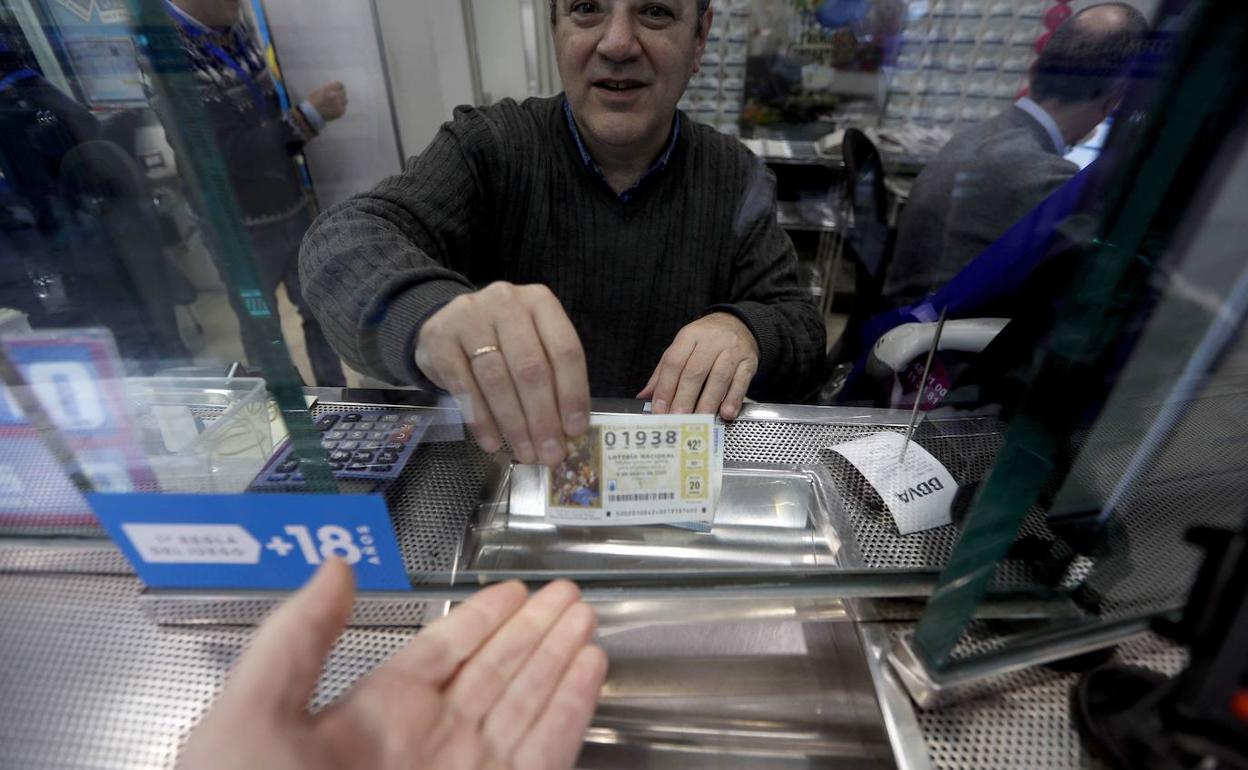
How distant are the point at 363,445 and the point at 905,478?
0.69 metres

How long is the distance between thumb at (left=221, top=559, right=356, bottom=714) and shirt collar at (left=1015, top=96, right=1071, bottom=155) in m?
1.65

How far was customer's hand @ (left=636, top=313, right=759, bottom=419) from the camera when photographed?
2.55ft

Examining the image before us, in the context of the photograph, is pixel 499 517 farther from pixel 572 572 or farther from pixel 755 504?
pixel 755 504

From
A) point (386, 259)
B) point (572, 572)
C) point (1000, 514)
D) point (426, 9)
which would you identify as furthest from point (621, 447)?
point (426, 9)

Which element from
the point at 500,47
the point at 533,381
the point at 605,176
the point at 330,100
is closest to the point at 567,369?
the point at 533,381

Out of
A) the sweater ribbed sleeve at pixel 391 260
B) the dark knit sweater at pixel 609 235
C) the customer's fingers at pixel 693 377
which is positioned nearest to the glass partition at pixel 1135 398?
the customer's fingers at pixel 693 377

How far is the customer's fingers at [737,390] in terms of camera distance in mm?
793

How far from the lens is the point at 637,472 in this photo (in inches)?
22.7

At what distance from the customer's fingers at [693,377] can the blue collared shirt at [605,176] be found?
1.45 feet

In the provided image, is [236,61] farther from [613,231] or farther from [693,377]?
[693,377]

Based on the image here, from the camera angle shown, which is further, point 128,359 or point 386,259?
point 386,259

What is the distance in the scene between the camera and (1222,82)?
32 cm

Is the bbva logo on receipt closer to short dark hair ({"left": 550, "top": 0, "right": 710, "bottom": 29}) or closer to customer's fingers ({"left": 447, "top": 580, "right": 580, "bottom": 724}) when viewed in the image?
customer's fingers ({"left": 447, "top": 580, "right": 580, "bottom": 724})

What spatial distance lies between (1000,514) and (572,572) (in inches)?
15.7
